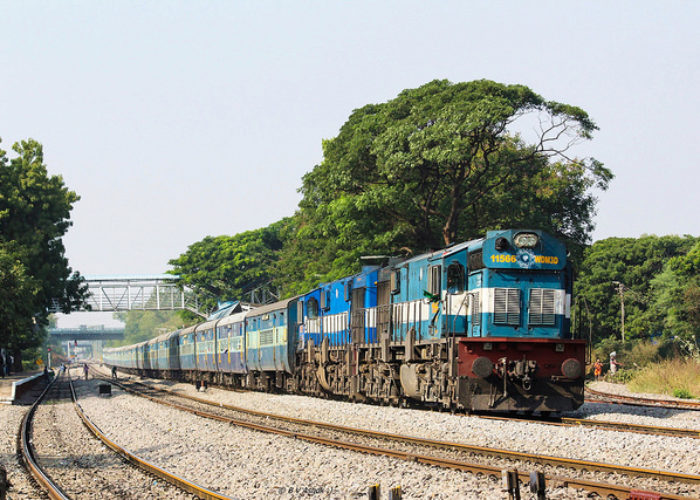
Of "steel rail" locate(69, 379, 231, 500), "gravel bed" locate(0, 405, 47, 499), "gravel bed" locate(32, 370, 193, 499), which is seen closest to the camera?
"steel rail" locate(69, 379, 231, 500)

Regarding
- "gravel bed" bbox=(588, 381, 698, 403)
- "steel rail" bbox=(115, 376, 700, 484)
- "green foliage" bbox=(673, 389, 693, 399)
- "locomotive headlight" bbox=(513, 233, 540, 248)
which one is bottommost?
"gravel bed" bbox=(588, 381, 698, 403)

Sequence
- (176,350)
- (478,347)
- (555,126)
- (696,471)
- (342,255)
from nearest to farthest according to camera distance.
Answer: (696,471)
(478,347)
(555,126)
(342,255)
(176,350)

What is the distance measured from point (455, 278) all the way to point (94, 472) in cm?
857

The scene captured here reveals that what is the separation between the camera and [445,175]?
1276 inches

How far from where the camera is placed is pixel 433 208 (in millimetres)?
35500

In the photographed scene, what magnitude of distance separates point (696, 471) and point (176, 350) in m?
46.4

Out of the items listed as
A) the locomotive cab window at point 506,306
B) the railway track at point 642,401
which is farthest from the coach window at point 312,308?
the locomotive cab window at point 506,306

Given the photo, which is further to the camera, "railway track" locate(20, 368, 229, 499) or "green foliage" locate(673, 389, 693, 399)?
"green foliage" locate(673, 389, 693, 399)

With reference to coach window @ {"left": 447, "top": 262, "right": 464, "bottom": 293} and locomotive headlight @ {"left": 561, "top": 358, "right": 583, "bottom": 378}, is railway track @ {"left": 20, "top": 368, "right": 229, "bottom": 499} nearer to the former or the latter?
coach window @ {"left": 447, "top": 262, "right": 464, "bottom": 293}

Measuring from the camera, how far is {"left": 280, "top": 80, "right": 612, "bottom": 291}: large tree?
30312 millimetres

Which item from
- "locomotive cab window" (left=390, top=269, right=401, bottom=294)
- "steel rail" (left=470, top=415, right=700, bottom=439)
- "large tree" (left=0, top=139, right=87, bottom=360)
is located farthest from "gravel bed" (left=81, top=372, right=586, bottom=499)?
"large tree" (left=0, top=139, right=87, bottom=360)

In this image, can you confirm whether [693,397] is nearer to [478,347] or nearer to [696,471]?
[478,347]

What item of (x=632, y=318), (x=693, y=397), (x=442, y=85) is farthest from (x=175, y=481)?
(x=632, y=318)

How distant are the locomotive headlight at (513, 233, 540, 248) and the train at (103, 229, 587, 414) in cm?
2
